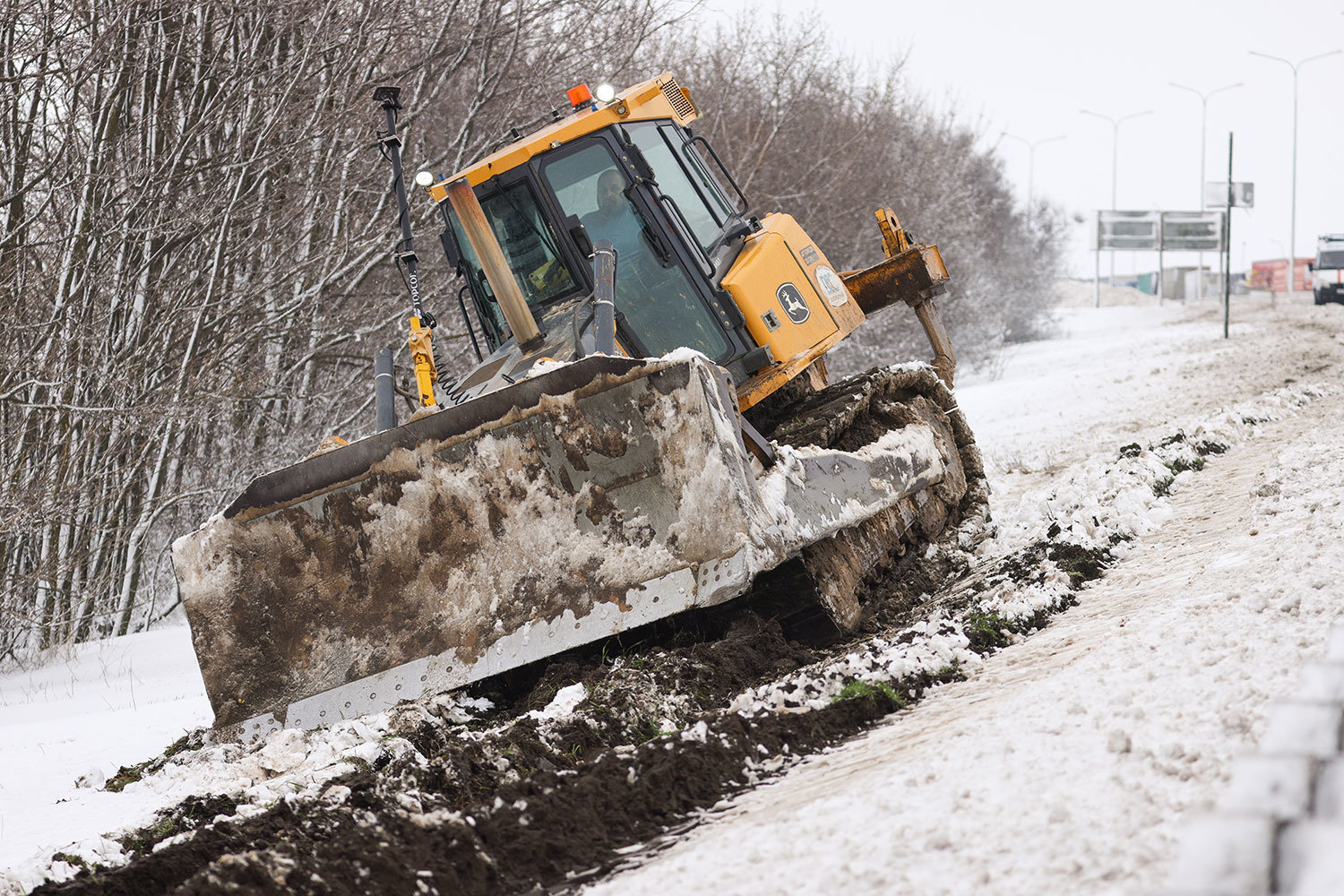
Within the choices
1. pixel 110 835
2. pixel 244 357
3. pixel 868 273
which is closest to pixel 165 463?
pixel 244 357

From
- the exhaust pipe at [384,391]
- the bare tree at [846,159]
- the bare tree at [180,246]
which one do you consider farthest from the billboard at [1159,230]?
the exhaust pipe at [384,391]

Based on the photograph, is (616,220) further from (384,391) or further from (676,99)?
(384,391)

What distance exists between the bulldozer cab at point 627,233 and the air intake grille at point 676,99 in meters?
0.43

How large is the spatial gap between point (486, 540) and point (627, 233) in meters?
1.86

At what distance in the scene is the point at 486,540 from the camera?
456 cm

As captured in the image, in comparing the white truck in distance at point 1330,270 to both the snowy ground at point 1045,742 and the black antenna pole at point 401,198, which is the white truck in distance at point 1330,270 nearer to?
the snowy ground at point 1045,742

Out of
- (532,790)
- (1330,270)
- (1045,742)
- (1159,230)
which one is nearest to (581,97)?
(532,790)

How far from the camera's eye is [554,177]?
5.73 meters

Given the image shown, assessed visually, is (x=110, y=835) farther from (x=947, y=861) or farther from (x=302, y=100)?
(x=302, y=100)

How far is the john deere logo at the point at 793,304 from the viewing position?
19.3 feet

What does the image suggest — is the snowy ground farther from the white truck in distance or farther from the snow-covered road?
the white truck in distance

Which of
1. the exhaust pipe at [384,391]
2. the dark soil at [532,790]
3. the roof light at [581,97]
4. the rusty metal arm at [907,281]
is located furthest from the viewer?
the rusty metal arm at [907,281]

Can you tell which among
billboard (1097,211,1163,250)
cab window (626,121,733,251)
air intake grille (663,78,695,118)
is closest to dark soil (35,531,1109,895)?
cab window (626,121,733,251)

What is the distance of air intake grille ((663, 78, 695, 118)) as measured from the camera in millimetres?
6254
